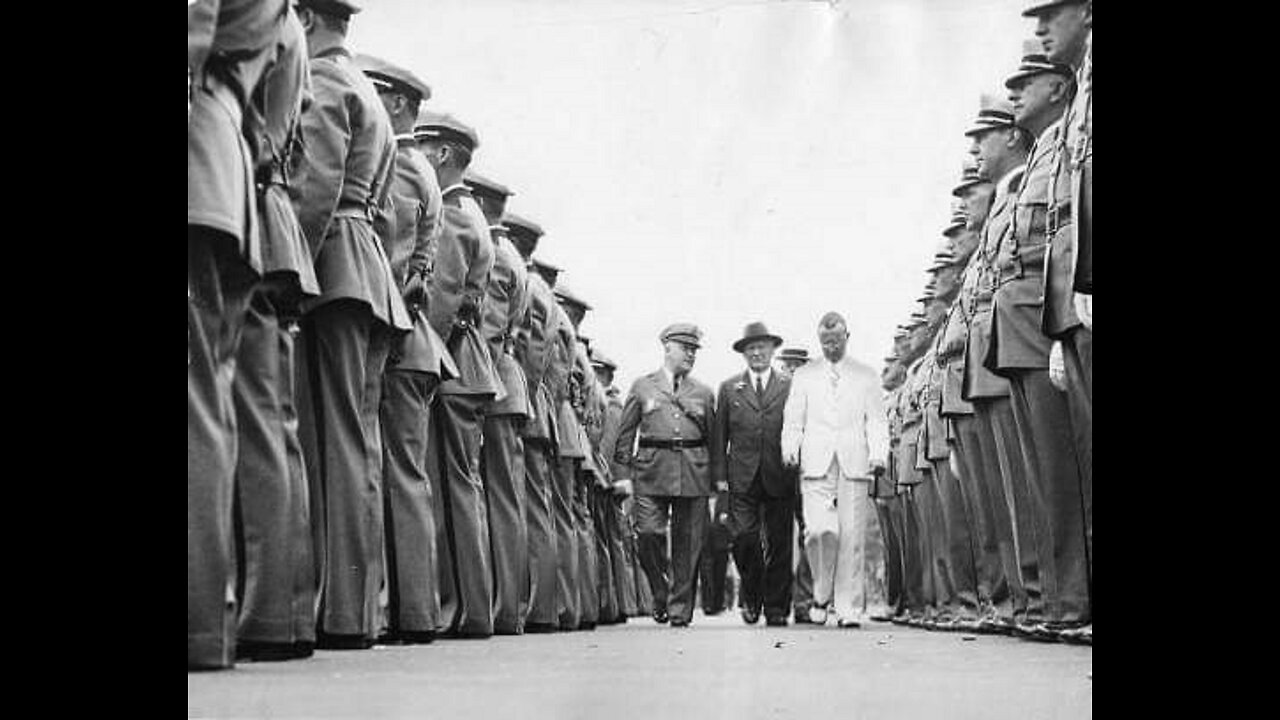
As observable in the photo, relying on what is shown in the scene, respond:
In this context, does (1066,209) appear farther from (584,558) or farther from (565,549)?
(584,558)

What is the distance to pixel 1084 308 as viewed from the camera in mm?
5973

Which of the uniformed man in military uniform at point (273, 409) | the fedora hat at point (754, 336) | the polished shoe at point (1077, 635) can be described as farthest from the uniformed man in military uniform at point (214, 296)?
the polished shoe at point (1077, 635)

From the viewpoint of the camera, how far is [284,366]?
17.7 feet

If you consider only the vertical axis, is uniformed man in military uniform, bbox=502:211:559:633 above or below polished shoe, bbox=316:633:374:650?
above

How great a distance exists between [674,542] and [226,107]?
6.86 m

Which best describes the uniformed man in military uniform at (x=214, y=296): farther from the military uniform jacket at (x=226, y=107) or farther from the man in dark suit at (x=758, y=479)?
the man in dark suit at (x=758, y=479)

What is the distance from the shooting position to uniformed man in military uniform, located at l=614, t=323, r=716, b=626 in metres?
10.8

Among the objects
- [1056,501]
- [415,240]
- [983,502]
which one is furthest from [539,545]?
[1056,501]

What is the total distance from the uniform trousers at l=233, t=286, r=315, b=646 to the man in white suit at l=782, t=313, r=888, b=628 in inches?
219

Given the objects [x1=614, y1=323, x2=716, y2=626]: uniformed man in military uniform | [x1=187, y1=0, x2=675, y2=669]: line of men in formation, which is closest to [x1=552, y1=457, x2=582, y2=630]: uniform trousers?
[x1=614, y1=323, x2=716, y2=626]: uniformed man in military uniform

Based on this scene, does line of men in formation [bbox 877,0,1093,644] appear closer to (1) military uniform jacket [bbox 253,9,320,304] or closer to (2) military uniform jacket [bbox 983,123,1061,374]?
(2) military uniform jacket [bbox 983,123,1061,374]
